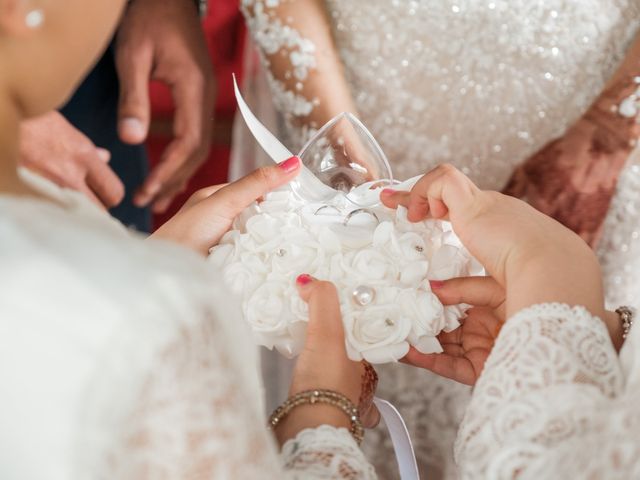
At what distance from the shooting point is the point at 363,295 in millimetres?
758

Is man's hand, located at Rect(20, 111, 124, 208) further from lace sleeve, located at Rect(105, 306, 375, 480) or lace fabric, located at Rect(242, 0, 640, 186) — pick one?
lace sleeve, located at Rect(105, 306, 375, 480)

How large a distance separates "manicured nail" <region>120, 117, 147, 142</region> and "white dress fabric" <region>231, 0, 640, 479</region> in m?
0.25

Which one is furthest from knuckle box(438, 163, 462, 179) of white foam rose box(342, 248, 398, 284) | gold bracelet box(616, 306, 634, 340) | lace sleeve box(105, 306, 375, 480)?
lace sleeve box(105, 306, 375, 480)

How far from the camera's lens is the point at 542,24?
1.15 m

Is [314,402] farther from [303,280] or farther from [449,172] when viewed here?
[449,172]

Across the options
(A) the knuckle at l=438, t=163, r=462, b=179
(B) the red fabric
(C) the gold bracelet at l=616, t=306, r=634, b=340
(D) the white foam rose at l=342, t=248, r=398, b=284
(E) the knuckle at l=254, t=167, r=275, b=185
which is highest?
(A) the knuckle at l=438, t=163, r=462, b=179

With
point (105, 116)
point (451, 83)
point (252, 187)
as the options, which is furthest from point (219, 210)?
point (105, 116)

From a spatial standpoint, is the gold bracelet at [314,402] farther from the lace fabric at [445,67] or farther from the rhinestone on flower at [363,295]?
the lace fabric at [445,67]

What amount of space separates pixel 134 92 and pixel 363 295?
2.43 ft

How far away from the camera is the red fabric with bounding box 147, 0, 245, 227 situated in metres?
1.96

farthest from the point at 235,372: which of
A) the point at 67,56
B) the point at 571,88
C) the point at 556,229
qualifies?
the point at 571,88

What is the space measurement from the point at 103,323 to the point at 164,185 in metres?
1.02

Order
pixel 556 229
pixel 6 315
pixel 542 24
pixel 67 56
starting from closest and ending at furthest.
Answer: pixel 6 315 → pixel 67 56 → pixel 556 229 → pixel 542 24

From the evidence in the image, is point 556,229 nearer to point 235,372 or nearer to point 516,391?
point 516,391
